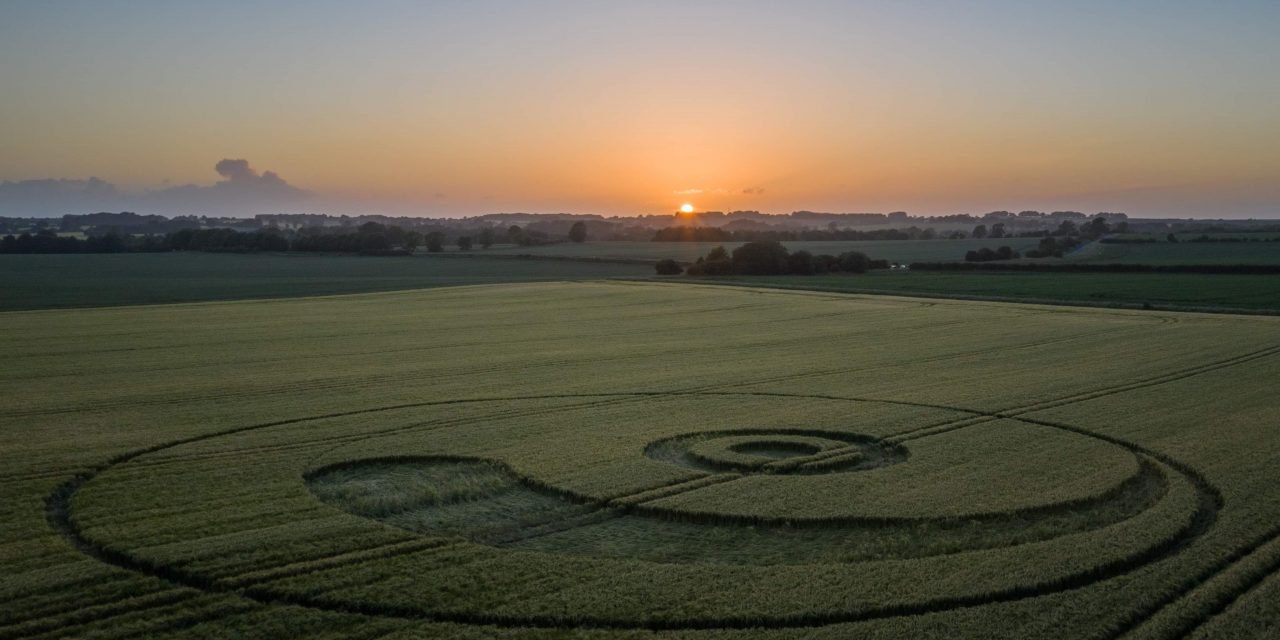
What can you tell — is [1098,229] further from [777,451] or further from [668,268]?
[777,451]

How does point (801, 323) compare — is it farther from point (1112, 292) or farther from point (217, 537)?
point (217, 537)

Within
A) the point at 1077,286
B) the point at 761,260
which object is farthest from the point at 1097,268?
the point at 761,260

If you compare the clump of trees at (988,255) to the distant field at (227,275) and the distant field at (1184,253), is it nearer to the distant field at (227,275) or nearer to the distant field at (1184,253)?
the distant field at (1184,253)

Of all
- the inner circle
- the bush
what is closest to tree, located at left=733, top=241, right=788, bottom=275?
the bush

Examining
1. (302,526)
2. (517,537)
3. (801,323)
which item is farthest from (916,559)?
(801,323)

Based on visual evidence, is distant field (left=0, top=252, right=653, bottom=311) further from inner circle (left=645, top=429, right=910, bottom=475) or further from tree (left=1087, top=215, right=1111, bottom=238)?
tree (left=1087, top=215, right=1111, bottom=238)

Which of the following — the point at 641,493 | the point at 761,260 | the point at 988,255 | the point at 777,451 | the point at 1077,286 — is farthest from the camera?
the point at 988,255
